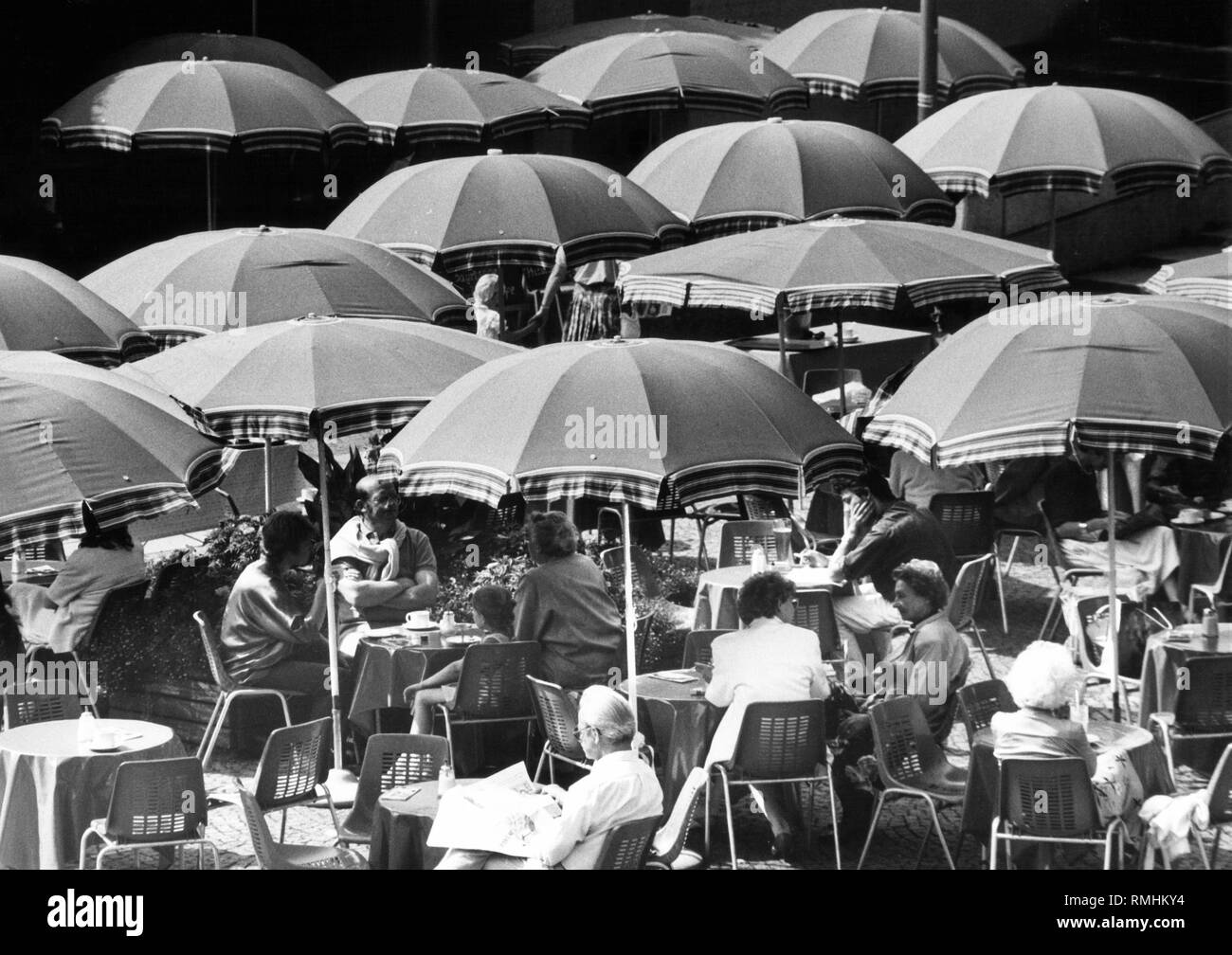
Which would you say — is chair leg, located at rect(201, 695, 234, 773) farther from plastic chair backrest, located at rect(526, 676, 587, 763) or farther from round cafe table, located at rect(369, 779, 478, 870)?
round cafe table, located at rect(369, 779, 478, 870)

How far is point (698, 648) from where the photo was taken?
987 cm

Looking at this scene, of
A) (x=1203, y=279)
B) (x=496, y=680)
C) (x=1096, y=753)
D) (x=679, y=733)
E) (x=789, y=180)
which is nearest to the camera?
(x=1096, y=753)

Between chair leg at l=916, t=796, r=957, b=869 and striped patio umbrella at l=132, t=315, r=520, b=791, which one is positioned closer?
chair leg at l=916, t=796, r=957, b=869

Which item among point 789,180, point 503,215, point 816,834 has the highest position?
point 789,180

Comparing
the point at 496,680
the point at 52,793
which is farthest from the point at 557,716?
the point at 52,793

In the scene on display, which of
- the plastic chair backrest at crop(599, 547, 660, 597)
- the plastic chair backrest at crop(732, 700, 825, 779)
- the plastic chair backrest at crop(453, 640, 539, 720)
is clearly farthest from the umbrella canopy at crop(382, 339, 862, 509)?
the plastic chair backrest at crop(599, 547, 660, 597)

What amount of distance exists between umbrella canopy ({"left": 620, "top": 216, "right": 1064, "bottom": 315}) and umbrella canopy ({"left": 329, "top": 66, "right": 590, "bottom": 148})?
511 cm

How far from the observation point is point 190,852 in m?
8.95

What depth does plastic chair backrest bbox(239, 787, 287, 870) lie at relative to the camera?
7539 millimetres

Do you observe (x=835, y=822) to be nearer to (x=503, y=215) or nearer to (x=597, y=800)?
(x=597, y=800)

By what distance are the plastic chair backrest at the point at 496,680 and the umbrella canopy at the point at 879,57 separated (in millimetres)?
12236

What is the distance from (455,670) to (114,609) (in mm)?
2045

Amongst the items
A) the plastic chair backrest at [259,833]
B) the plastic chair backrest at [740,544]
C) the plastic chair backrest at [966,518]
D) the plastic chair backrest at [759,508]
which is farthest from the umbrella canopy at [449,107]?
the plastic chair backrest at [259,833]
